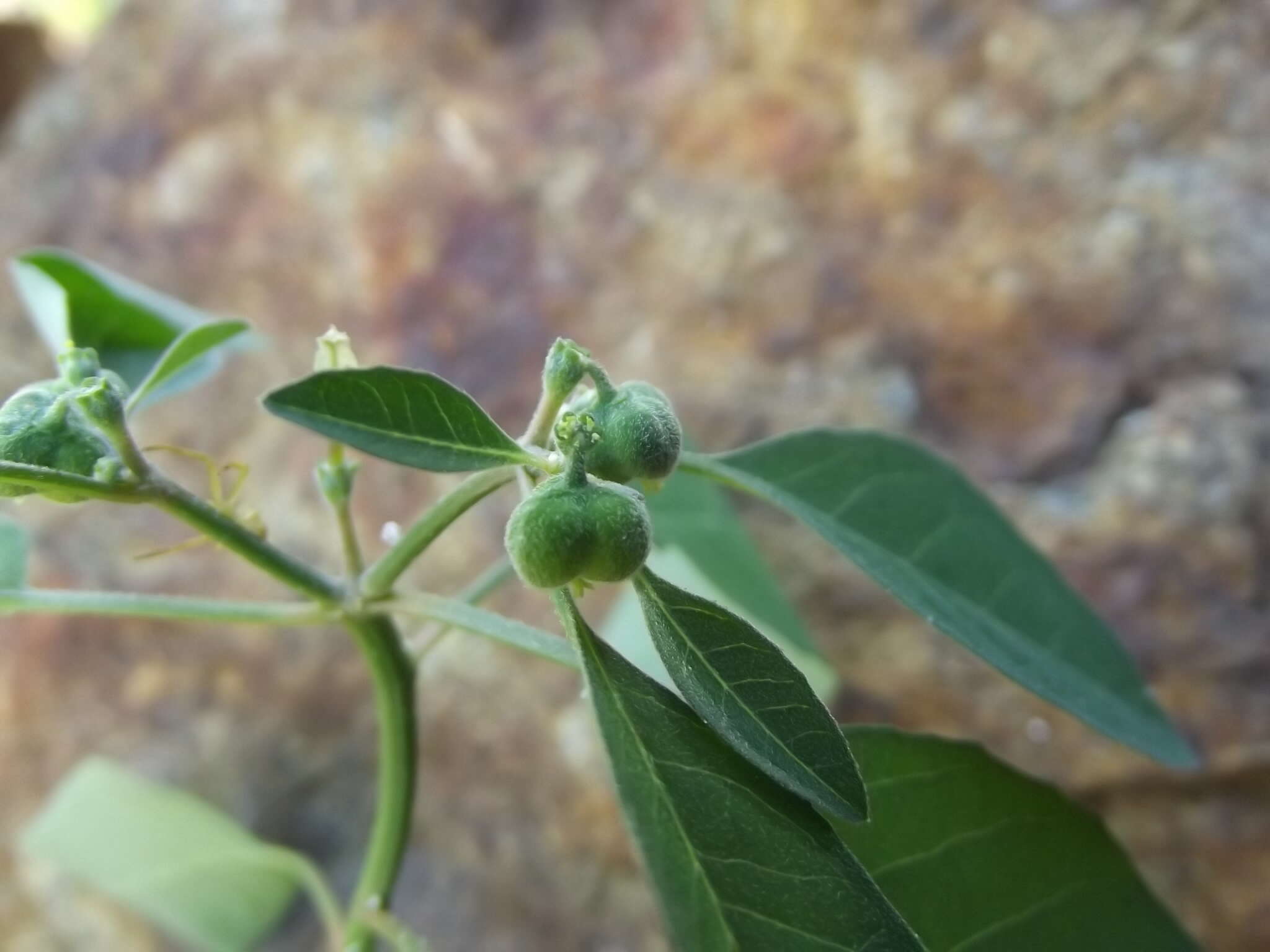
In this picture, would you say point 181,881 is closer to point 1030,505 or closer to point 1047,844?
point 1047,844

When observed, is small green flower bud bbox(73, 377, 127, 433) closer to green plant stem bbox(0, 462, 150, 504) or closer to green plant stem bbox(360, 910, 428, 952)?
green plant stem bbox(0, 462, 150, 504)

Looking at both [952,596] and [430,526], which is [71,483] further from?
[952,596]

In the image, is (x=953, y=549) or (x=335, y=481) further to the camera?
(x=953, y=549)

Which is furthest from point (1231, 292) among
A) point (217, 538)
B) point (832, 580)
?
point (217, 538)

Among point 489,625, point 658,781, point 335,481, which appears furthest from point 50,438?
point 658,781

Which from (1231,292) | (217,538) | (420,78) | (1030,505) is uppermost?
(420,78)
